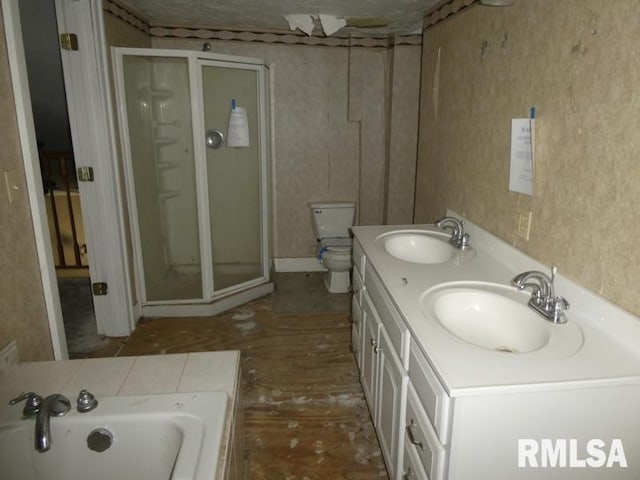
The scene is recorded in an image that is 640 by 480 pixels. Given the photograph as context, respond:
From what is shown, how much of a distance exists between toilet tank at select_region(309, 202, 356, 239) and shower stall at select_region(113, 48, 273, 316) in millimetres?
508

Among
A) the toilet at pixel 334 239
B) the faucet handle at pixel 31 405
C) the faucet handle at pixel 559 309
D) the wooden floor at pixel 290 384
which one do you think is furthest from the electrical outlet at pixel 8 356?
the toilet at pixel 334 239

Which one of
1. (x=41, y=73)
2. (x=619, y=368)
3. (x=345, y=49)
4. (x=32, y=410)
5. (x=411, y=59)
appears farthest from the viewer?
(x=41, y=73)

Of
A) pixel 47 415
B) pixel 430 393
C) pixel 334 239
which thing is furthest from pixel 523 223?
pixel 334 239

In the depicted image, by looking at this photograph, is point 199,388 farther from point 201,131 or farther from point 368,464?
point 201,131

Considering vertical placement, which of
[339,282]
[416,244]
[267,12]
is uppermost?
[267,12]

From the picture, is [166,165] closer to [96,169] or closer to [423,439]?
[96,169]

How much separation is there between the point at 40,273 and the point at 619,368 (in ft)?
6.75

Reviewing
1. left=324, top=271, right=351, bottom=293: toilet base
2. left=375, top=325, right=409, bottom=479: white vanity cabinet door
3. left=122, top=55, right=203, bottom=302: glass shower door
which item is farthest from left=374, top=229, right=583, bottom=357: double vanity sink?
left=122, top=55, right=203, bottom=302: glass shower door

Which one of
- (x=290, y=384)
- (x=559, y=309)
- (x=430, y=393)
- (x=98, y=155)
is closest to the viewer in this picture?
(x=430, y=393)

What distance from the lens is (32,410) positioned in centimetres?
130

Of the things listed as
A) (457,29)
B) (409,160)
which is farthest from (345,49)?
(457,29)

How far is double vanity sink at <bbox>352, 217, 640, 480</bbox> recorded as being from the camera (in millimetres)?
1012

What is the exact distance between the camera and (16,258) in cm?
164

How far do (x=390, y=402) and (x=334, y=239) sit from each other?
2.18 m
